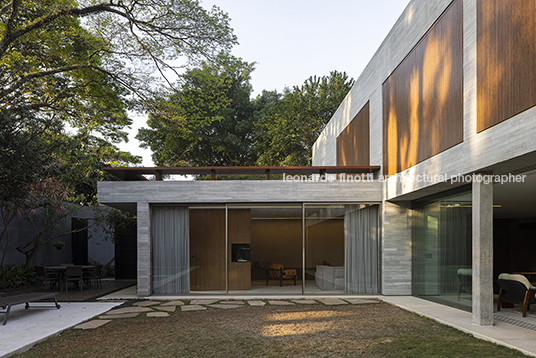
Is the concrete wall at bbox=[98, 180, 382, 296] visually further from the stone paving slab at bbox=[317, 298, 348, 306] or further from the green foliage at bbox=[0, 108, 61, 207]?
the stone paving slab at bbox=[317, 298, 348, 306]

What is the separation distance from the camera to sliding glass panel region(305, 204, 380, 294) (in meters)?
10.4

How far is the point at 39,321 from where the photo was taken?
728cm

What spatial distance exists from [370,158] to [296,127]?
16.6 meters

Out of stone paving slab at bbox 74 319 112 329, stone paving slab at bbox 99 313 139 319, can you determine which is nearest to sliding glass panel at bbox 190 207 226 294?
stone paving slab at bbox 99 313 139 319

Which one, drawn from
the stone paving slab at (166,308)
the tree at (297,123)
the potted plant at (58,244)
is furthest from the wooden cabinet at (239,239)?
the tree at (297,123)

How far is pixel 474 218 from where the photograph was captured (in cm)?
670

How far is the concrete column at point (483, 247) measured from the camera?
257 inches

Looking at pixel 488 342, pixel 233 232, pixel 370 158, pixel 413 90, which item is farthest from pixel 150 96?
pixel 488 342

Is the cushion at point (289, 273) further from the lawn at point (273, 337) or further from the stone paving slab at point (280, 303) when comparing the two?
the lawn at point (273, 337)

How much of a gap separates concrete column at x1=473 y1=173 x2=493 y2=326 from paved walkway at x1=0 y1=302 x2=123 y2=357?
21.6ft

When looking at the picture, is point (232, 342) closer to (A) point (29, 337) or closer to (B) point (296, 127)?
(A) point (29, 337)

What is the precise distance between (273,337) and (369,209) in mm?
5362

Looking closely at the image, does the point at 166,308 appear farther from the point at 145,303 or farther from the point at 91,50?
the point at 91,50

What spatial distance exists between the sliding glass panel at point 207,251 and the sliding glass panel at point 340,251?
84.6 inches
